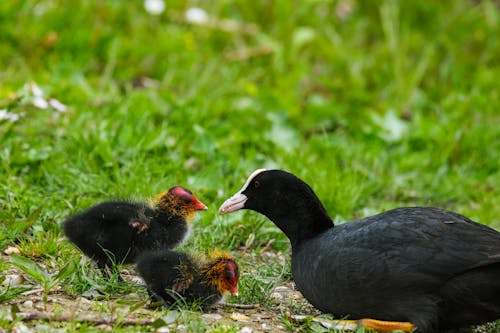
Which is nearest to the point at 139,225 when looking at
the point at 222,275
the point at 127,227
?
the point at 127,227

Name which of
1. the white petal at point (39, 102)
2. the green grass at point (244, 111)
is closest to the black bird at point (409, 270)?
the green grass at point (244, 111)

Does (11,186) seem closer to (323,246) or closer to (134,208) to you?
(134,208)

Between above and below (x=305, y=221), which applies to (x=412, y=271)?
below

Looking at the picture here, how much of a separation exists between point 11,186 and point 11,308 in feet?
7.19

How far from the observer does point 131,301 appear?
4.89 m

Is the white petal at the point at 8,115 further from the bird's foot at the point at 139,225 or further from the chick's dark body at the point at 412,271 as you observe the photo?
the chick's dark body at the point at 412,271

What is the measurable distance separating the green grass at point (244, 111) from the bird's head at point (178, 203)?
530 millimetres

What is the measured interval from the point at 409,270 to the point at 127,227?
172 centimetres

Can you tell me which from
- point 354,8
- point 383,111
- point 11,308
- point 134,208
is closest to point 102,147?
point 134,208

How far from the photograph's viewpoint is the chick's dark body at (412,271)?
180 inches

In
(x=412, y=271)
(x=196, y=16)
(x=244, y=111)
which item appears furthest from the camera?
(x=196, y=16)

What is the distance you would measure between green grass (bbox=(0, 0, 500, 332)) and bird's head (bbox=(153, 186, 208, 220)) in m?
0.53

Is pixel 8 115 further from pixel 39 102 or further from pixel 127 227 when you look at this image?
pixel 127 227

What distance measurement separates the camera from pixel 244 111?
878cm
